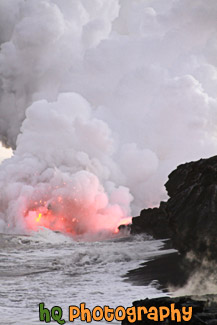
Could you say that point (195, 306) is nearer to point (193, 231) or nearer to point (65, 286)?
point (193, 231)

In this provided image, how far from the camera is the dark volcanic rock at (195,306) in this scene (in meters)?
8.12

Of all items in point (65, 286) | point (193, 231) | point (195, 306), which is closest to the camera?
point (195, 306)

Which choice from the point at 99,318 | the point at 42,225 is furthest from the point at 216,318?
the point at 42,225

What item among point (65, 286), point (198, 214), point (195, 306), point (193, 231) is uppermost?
point (198, 214)

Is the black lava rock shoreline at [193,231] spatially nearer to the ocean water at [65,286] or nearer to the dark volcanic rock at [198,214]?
the dark volcanic rock at [198,214]

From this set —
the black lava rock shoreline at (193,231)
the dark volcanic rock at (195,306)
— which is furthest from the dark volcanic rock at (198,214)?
the dark volcanic rock at (195,306)

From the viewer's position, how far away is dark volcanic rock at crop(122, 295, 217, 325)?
812 cm

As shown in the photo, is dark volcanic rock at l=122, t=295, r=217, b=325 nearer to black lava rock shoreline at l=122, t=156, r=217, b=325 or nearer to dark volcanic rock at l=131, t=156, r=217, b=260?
black lava rock shoreline at l=122, t=156, r=217, b=325

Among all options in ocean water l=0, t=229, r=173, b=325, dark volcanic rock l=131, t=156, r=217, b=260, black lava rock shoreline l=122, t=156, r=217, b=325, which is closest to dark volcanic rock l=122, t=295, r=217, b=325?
ocean water l=0, t=229, r=173, b=325

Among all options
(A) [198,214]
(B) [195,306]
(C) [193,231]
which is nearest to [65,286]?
(C) [193,231]

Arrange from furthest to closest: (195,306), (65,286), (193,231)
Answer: (65,286), (193,231), (195,306)

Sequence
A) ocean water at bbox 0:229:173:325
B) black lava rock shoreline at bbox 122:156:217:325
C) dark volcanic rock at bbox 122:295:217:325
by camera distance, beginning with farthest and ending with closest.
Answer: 1. black lava rock shoreline at bbox 122:156:217:325
2. ocean water at bbox 0:229:173:325
3. dark volcanic rock at bbox 122:295:217:325

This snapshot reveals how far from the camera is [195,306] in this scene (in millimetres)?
8578

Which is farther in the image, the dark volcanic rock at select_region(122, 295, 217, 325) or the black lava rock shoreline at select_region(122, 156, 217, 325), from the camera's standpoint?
the black lava rock shoreline at select_region(122, 156, 217, 325)
